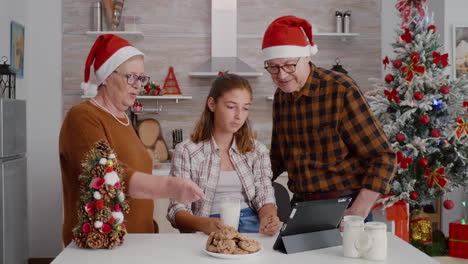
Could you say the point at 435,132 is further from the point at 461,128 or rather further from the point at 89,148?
the point at 89,148

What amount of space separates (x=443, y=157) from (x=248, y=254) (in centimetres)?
264

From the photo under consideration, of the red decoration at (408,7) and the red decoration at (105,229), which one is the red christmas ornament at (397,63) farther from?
the red decoration at (105,229)

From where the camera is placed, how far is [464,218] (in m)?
4.16

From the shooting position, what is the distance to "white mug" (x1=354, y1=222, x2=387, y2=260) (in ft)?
5.50

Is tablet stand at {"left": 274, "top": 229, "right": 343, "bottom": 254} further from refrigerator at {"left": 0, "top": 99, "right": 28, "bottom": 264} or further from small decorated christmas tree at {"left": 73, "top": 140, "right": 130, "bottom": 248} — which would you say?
refrigerator at {"left": 0, "top": 99, "right": 28, "bottom": 264}

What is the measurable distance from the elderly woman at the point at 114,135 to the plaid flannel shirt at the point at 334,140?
655 millimetres

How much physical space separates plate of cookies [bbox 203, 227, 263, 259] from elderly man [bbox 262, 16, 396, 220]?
734 millimetres

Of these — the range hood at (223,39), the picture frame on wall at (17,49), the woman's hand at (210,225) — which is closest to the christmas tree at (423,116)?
the range hood at (223,39)

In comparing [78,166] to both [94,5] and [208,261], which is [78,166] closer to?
[208,261]

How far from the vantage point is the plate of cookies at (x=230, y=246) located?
1.68m

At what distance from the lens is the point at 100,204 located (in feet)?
5.72

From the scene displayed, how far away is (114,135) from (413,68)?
8.44 feet

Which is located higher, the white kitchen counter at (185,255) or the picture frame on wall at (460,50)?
the picture frame on wall at (460,50)

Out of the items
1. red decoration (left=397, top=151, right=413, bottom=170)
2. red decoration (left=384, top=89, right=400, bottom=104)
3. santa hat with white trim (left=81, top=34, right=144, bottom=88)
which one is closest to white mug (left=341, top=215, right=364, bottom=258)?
santa hat with white trim (left=81, top=34, right=144, bottom=88)
